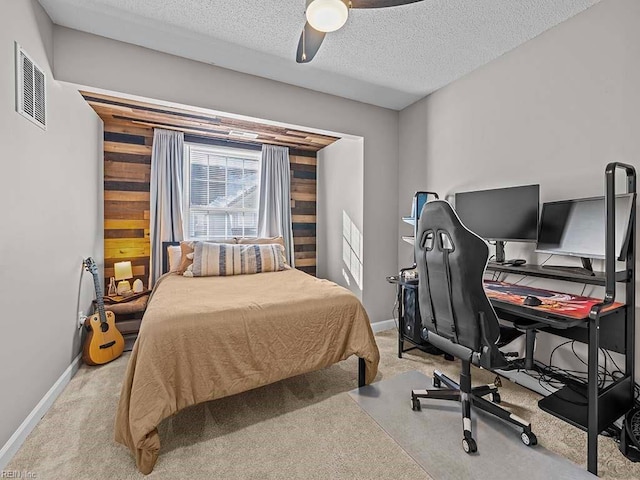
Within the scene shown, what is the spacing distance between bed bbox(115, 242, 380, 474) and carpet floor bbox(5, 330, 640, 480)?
8.6 inches

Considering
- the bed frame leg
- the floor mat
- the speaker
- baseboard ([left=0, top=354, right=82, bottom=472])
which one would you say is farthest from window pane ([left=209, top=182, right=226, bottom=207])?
the floor mat

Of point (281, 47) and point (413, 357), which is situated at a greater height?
point (281, 47)

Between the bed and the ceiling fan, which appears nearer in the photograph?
the ceiling fan

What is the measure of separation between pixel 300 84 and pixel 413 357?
2.89 m

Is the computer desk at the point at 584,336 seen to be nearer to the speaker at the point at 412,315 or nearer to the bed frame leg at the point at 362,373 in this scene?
the speaker at the point at 412,315

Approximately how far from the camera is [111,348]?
8.79 feet

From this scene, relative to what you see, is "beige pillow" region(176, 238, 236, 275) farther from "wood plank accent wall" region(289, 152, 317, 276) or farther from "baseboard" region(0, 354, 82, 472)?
"wood plank accent wall" region(289, 152, 317, 276)

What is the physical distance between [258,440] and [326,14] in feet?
7.41

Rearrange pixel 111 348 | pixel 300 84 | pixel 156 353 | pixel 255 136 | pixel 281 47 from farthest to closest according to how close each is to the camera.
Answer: pixel 255 136
pixel 300 84
pixel 111 348
pixel 281 47
pixel 156 353

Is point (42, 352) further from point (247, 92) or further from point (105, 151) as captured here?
point (247, 92)

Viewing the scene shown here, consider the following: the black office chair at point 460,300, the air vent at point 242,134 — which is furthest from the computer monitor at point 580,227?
the air vent at point 242,134

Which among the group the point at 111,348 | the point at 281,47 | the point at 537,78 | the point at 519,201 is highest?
the point at 281,47

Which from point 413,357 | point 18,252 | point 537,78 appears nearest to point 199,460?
point 18,252

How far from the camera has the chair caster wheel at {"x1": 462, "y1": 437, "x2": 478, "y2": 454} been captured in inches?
62.4
